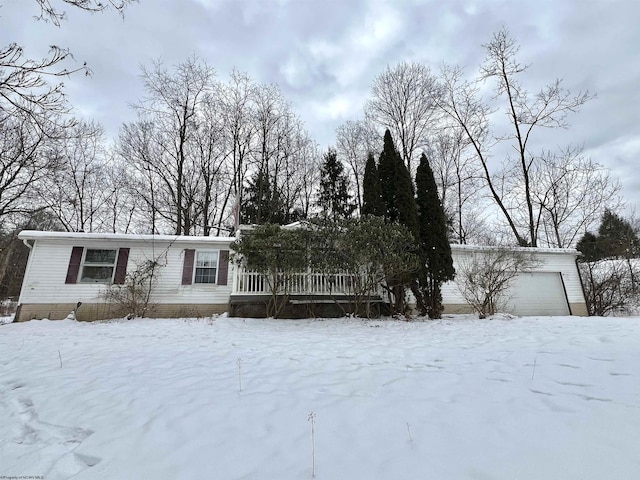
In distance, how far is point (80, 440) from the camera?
2059 millimetres

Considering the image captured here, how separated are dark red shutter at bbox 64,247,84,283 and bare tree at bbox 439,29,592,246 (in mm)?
18478

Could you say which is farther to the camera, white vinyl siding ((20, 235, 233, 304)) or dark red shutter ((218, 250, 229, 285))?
dark red shutter ((218, 250, 229, 285))

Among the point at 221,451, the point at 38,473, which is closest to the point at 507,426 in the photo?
the point at 221,451

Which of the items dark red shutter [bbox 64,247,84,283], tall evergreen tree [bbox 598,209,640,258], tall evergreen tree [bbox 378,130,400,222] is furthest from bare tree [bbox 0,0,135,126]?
tall evergreen tree [bbox 598,209,640,258]

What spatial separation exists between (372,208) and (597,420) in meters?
8.35

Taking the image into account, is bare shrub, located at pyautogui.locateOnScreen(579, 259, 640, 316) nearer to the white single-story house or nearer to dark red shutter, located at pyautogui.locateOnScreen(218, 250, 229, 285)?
the white single-story house

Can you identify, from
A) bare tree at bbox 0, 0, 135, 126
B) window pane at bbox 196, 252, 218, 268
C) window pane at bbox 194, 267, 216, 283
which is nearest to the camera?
bare tree at bbox 0, 0, 135, 126

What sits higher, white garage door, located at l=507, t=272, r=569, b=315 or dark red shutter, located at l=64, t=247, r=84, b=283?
dark red shutter, located at l=64, t=247, r=84, b=283

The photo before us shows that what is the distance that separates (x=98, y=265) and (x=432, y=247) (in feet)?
36.1

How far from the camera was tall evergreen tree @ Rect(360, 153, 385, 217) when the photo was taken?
32.6 ft

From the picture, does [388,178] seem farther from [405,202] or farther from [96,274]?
[96,274]

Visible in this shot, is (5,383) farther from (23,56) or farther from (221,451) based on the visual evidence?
(23,56)

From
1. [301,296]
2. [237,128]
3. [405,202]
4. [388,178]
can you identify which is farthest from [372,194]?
[237,128]

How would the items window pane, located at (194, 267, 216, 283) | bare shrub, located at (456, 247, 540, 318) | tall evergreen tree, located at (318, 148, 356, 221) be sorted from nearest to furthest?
1. bare shrub, located at (456, 247, 540, 318)
2. window pane, located at (194, 267, 216, 283)
3. tall evergreen tree, located at (318, 148, 356, 221)
